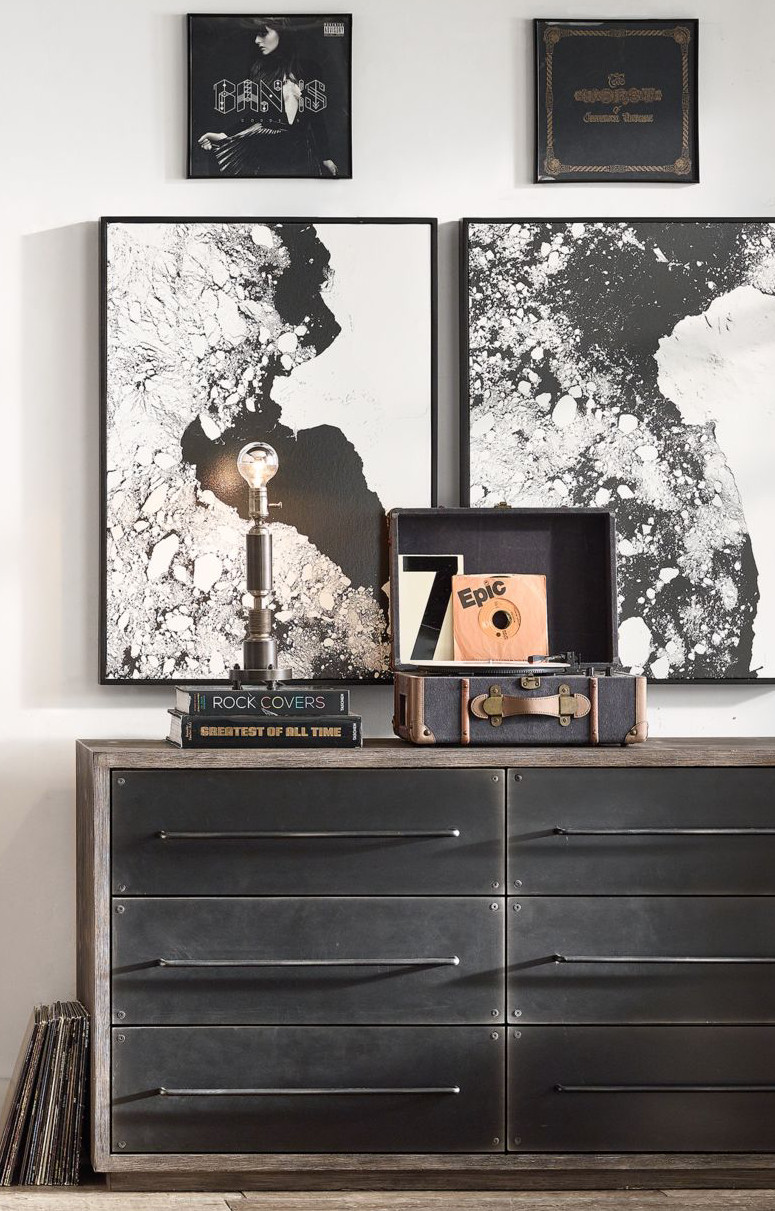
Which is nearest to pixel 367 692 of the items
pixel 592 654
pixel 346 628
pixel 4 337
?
pixel 346 628

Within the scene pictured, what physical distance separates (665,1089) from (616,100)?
6.95 ft

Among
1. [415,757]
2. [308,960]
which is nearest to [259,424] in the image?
[415,757]

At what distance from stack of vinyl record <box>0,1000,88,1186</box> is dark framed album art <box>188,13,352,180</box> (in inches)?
74.1

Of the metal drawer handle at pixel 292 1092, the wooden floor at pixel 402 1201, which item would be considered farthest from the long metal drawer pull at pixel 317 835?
the wooden floor at pixel 402 1201

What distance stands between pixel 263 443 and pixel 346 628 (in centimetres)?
45

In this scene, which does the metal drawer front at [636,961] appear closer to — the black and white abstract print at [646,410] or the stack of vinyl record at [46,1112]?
the black and white abstract print at [646,410]

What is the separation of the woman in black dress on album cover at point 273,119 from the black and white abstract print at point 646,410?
449 millimetres

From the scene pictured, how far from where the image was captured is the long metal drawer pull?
6.75ft

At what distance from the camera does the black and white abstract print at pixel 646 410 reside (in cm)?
252

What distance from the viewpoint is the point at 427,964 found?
2078 millimetres

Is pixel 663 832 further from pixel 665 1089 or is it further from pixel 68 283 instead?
pixel 68 283

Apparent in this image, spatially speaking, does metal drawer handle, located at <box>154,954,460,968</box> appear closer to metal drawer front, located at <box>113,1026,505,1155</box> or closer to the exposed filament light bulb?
metal drawer front, located at <box>113,1026,505,1155</box>

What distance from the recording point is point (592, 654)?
246 centimetres

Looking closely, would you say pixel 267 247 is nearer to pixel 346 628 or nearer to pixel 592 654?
pixel 346 628
